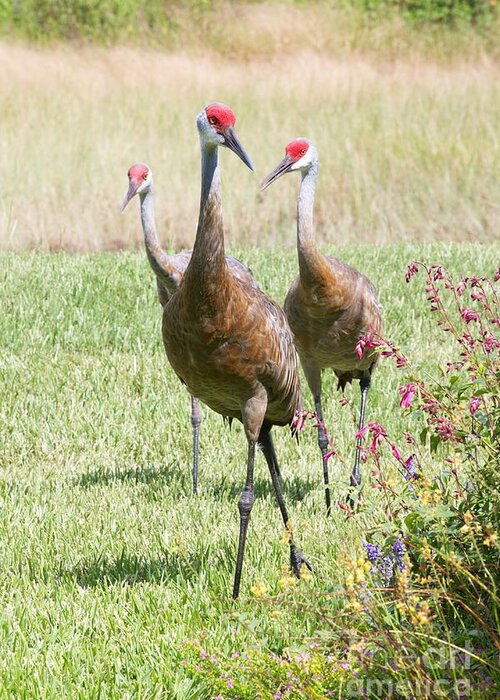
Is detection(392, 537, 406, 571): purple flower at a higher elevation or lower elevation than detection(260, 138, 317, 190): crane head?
lower

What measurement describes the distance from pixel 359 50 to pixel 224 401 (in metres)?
15.9

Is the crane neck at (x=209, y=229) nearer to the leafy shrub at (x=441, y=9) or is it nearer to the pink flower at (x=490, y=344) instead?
the pink flower at (x=490, y=344)

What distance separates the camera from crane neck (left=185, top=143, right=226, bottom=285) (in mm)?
3986

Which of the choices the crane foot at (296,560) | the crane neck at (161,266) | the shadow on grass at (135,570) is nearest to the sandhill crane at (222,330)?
the crane foot at (296,560)

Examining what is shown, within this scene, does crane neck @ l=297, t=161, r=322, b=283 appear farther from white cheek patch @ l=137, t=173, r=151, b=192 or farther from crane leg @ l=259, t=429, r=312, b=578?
white cheek patch @ l=137, t=173, r=151, b=192

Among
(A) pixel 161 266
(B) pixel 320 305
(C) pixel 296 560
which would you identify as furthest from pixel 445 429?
(A) pixel 161 266

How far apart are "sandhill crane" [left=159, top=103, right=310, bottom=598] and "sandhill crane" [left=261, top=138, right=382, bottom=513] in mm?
998

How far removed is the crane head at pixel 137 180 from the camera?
6773 millimetres

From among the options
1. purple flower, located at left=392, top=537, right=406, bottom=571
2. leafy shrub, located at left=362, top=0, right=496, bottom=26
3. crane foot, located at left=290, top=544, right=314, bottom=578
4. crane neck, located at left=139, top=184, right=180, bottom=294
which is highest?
leafy shrub, located at left=362, top=0, right=496, bottom=26

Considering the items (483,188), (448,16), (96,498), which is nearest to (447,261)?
(483,188)

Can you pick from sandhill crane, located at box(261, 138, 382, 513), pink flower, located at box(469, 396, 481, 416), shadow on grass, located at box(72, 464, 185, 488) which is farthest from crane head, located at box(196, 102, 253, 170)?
shadow on grass, located at box(72, 464, 185, 488)

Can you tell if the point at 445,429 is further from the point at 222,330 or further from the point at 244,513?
the point at 244,513

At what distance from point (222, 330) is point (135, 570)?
3.73ft

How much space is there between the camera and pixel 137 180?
681 centimetres
